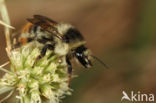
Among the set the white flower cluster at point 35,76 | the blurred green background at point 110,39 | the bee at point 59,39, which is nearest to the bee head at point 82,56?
the bee at point 59,39

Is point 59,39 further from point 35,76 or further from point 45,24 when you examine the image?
point 35,76

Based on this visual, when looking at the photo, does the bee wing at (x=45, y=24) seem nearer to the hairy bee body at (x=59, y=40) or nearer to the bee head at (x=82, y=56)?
the hairy bee body at (x=59, y=40)

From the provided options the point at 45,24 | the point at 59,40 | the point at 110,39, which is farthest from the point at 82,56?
the point at 110,39

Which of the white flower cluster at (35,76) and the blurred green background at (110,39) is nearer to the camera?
the white flower cluster at (35,76)

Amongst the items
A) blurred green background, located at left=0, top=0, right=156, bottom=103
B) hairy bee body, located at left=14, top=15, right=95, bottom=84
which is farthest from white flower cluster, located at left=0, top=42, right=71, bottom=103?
blurred green background, located at left=0, top=0, right=156, bottom=103

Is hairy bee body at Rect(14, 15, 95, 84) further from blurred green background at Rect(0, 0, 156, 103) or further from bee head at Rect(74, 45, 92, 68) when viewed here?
blurred green background at Rect(0, 0, 156, 103)

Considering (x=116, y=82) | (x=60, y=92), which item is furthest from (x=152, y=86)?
(x=60, y=92)
